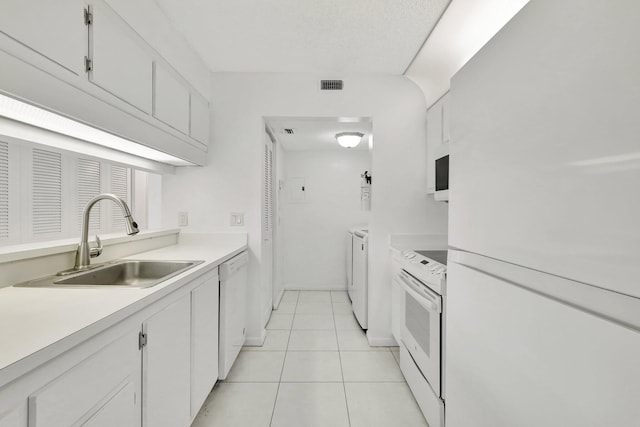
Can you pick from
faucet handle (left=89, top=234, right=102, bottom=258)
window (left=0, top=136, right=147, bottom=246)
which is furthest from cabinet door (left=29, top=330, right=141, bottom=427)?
window (left=0, top=136, right=147, bottom=246)

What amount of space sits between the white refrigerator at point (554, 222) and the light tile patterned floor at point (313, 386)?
0.95m

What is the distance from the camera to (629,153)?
1.71 ft

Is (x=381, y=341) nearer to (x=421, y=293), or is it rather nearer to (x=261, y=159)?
(x=421, y=293)

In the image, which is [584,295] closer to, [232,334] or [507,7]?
[507,7]

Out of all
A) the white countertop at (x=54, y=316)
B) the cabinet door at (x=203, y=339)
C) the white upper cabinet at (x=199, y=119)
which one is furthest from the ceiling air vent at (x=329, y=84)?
the white countertop at (x=54, y=316)

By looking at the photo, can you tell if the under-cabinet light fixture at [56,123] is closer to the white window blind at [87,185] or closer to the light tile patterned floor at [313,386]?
the light tile patterned floor at [313,386]

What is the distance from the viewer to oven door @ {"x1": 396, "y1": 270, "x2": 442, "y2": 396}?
1517mm

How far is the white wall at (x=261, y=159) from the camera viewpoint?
8.39ft

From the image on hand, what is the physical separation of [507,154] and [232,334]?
1.99 meters

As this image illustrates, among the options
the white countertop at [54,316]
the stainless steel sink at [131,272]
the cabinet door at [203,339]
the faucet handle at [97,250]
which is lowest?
the cabinet door at [203,339]

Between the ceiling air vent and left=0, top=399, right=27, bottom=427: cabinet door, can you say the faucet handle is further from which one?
the ceiling air vent

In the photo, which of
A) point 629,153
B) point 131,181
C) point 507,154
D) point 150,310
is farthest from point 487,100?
point 131,181

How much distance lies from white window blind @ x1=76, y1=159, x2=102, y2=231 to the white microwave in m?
3.69

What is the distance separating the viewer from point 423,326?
171cm
